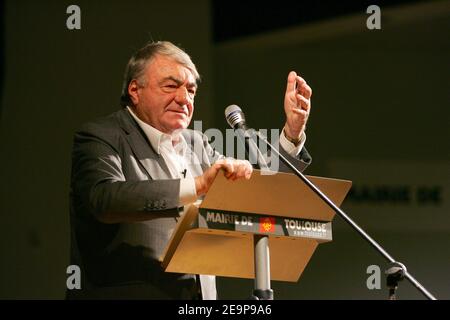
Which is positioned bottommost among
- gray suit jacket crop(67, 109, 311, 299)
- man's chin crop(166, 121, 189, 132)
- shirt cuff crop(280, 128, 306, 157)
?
gray suit jacket crop(67, 109, 311, 299)

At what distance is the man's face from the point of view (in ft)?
8.56

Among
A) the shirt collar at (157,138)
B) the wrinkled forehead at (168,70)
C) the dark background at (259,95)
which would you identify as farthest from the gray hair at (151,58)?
the dark background at (259,95)

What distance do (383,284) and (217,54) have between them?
1.68 meters

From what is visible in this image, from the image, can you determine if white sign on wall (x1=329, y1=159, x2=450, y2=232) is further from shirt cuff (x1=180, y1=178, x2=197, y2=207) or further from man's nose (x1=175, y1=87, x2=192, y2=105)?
shirt cuff (x1=180, y1=178, x2=197, y2=207)

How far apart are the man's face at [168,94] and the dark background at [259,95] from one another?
1.37 meters

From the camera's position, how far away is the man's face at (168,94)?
2.61 metres

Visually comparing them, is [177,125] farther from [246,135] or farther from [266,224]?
[266,224]

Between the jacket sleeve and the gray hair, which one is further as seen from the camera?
the gray hair

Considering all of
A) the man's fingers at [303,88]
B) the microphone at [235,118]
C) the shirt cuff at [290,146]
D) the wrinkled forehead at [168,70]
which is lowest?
the shirt cuff at [290,146]

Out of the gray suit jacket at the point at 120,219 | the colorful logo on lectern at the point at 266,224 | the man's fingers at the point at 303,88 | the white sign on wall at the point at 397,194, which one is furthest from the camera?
the white sign on wall at the point at 397,194

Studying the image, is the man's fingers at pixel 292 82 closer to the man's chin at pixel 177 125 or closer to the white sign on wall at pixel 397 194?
the man's chin at pixel 177 125

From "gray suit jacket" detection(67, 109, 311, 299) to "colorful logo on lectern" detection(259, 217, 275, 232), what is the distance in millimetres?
251

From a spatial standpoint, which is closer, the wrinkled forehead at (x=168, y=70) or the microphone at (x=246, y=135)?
the microphone at (x=246, y=135)

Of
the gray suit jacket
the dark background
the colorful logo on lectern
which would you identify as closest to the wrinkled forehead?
the gray suit jacket
